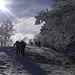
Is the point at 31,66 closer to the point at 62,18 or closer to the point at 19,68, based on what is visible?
the point at 19,68

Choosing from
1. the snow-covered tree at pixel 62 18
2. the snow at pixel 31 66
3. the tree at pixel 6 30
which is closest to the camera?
the snow at pixel 31 66

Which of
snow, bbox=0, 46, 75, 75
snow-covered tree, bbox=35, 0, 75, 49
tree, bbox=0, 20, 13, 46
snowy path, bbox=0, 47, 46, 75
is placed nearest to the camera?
snowy path, bbox=0, 47, 46, 75

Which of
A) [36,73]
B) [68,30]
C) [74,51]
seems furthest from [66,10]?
[36,73]

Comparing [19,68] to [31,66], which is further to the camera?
[31,66]

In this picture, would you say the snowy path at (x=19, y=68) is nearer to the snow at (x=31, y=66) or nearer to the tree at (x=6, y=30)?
the snow at (x=31, y=66)

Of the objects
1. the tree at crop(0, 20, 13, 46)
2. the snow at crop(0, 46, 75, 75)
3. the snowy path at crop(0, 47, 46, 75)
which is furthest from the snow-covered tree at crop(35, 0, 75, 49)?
the tree at crop(0, 20, 13, 46)

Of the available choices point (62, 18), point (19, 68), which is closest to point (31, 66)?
point (19, 68)

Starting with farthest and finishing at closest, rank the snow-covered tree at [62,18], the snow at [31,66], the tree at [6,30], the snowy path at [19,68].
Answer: the tree at [6,30] → the snow-covered tree at [62,18] → the snow at [31,66] → the snowy path at [19,68]

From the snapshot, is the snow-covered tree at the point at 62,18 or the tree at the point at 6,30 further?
the tree at the point at 6,30

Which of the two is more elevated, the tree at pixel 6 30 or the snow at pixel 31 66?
the tree at pixel 6 30

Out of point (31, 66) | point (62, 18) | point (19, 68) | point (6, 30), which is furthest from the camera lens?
point (6, 30)

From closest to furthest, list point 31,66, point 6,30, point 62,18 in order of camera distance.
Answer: point 31,66, point 62,18, point 6,30

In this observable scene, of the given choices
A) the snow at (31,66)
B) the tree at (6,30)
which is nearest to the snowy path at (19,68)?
the snow at (31,66)

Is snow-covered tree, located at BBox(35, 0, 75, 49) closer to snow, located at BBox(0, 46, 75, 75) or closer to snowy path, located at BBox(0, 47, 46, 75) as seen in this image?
snow, located at BBox(0, 46, 75, 75)
